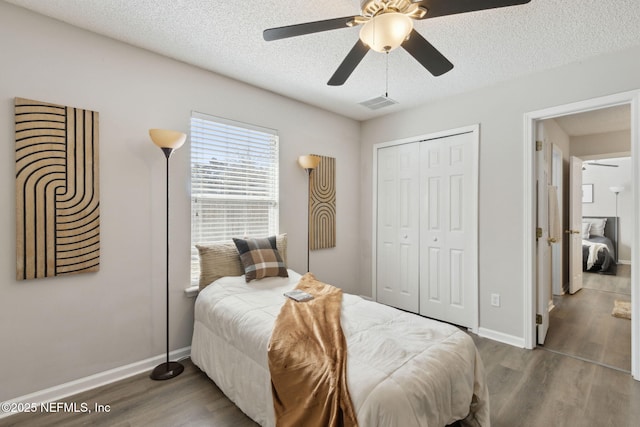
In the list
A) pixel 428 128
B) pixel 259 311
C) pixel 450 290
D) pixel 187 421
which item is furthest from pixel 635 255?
pixel 187 421

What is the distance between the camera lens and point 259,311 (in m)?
2.01

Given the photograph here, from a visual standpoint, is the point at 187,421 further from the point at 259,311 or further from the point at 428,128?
the point at 428,128

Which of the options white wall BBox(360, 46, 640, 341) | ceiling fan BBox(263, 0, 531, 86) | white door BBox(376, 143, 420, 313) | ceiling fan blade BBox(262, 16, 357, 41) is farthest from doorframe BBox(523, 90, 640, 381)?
ceiling fan blade BBox(262, 16, 357, 41)

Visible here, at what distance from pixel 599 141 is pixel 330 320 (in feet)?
17.0

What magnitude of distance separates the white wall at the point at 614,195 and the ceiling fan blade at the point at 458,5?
7581 mm

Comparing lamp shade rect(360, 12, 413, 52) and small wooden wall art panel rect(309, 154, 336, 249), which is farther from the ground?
lamp shade rect(360, 12, 413, 52)

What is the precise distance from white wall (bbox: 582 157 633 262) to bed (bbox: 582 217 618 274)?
18 centimetres

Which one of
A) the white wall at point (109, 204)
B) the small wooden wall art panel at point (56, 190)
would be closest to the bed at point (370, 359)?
the white wall at point (109, 204)

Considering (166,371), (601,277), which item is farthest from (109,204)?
(601,277)

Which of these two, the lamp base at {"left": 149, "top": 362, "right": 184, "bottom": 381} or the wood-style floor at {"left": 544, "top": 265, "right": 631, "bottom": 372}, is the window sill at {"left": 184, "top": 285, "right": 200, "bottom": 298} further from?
the wood-style floor at {"left": 544, "top": 265, "right": 631, "bottom": 372}

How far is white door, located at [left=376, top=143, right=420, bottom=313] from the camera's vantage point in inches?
146

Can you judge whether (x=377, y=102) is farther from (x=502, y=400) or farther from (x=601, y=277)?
(x=601, y=277)

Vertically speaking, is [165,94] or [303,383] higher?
[165,94]

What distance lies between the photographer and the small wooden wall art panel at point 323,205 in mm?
3648
